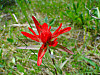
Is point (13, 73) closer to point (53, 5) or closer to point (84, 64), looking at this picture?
point (84, 64)

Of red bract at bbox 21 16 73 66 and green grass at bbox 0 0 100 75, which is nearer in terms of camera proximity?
red bract at bbox 21 16 73 66

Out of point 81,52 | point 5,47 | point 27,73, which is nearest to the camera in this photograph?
point 27,73

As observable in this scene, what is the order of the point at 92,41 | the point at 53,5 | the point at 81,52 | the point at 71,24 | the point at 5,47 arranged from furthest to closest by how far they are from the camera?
the point at 53,5, the point at 71,24, the point at 5,47, the point at 92,41, the point at 81,52

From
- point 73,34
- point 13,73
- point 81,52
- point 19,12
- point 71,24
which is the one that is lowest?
point 13,73

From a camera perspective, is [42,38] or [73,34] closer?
[42,38]

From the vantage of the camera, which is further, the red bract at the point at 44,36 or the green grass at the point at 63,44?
the green grass at the point at 63,44

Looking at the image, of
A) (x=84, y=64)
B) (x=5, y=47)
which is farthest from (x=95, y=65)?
(x=5, y=47)

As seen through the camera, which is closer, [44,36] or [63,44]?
[44,36]

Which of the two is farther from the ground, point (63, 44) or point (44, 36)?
point (44, 36)

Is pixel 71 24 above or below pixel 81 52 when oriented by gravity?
above

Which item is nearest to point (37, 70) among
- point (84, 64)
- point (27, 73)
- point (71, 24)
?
point (27, 73)
